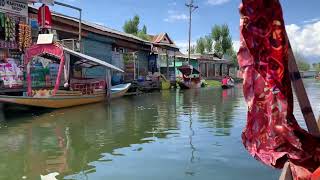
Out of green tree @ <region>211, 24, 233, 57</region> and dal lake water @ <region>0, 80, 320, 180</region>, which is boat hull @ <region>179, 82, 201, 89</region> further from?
green tree @ <region>211, 24, 233, 57</region>

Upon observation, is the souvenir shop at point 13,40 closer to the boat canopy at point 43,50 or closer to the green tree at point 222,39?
the boat canopy at point 43,50

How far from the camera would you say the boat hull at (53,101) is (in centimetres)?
1570

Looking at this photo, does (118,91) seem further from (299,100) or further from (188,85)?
(299,100)

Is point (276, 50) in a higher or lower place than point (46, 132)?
higher

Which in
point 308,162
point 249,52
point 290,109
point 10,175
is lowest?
point 10,175

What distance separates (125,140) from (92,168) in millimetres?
3031

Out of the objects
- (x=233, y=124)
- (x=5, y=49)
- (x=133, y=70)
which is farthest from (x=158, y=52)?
(x=233, y=124)

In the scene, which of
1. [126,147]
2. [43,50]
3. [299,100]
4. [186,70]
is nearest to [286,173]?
[299,100]

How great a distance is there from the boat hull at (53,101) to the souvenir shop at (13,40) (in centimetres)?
222

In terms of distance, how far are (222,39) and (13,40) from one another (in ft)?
195

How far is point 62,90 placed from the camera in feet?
62.7

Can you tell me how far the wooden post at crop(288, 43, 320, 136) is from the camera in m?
2.98

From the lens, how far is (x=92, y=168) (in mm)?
7926

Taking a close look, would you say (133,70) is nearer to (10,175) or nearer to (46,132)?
(46,132)
